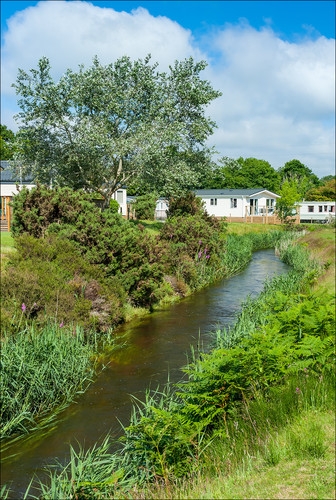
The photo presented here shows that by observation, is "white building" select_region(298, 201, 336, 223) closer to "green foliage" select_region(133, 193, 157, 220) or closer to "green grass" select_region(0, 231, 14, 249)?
"green foliage" select_region(133, 193, 157, 220)

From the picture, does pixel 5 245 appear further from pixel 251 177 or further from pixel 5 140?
pixel 251 177

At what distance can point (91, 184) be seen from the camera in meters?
34.4

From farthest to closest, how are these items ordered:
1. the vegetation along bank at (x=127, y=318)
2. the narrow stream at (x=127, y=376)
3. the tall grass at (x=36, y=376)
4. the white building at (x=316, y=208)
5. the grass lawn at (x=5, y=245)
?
the white building at (x=316, y=208) < the grass lawn at (x=5, y=245) < the tall grass at (x=36, y=376) < the narrow stream at (x=127, y=376) < the vegetation along bank at (x=127, y=318)

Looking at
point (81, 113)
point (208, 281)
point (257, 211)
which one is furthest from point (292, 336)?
point (257, 211)

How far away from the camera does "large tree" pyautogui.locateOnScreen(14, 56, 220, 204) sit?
3017 cm

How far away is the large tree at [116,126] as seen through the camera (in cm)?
3017

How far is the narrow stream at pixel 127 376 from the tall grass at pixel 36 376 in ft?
1.16

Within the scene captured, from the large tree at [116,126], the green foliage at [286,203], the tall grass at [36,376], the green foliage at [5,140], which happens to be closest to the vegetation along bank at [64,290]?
the tall grass at [36,376]

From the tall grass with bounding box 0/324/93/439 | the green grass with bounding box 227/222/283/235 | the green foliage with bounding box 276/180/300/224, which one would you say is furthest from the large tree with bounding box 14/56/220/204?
the green foliage with bounding box 276/180/300/224

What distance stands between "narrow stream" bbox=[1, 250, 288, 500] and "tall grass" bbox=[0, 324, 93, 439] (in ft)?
1.16

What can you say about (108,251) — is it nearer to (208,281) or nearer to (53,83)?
(208,281)

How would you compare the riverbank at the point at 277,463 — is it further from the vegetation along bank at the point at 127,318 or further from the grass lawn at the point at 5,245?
the grass lawn at the point at 5,245

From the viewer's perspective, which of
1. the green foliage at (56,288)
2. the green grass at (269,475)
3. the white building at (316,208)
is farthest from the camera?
the white building at (316,208)

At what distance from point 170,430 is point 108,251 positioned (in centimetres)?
1111
